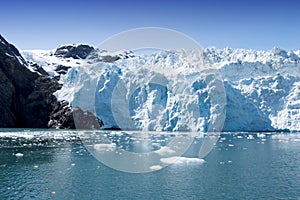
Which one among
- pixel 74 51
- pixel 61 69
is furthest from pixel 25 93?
pixel 74 51

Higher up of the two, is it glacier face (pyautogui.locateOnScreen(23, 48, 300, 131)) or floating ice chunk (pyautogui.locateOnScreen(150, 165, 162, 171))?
glacier face (pyautogui.locateOnScreen(23, 48, 300, 131))

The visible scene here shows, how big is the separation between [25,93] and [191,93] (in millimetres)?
41449

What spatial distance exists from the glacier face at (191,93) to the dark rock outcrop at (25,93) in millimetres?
3637

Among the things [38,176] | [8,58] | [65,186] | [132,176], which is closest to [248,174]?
[132,176]

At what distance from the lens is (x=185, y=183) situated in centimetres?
1752

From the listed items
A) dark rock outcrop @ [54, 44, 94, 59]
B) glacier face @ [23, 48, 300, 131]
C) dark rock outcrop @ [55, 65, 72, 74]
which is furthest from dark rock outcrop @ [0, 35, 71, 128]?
dark rock outcrop @ [54, 44, 94, 59]

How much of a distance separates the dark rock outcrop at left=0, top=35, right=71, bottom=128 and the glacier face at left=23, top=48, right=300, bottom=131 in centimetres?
364

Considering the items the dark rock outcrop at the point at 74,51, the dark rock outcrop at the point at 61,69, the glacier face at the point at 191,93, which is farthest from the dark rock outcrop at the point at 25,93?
the dark rock outcrop at the point at 74,51

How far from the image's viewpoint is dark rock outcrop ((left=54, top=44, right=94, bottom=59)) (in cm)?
12050

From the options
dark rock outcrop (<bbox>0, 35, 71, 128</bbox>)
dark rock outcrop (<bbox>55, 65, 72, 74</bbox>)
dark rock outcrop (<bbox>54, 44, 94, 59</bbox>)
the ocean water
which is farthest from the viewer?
dark rock outcrop (<bbox>54, 44, 94, 59</bbox>)

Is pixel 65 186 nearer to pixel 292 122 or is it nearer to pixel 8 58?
pixel 292 122

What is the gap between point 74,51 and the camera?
122000mm

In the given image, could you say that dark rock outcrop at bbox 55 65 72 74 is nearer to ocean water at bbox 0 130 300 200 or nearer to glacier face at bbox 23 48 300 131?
glacier face at bbox 23 48 300 131

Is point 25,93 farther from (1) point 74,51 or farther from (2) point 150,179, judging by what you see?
(2) point 150,179
